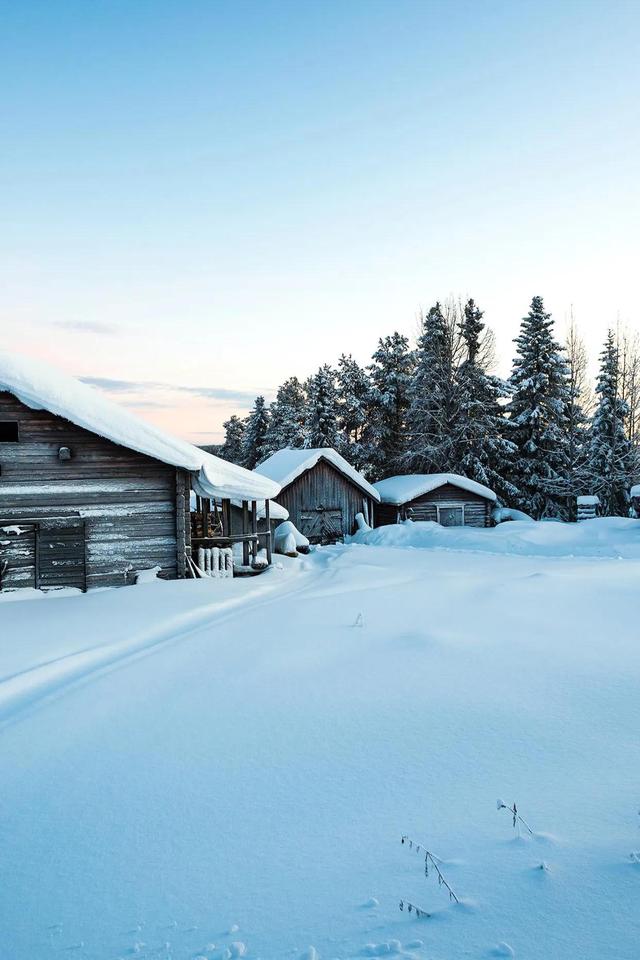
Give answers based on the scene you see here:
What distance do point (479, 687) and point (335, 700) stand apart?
1664 millimetres

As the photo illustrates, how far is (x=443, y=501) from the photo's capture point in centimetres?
3409

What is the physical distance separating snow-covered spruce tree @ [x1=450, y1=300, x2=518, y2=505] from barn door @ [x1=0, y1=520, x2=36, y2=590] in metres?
28.6

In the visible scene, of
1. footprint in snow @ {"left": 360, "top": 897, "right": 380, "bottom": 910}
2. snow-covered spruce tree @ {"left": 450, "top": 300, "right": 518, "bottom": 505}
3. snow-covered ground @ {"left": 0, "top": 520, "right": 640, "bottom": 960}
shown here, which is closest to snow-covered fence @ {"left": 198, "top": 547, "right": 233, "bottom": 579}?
snow-covered ground @ {"left": 0, "top": 520, "right": 640, "bottom": 960}

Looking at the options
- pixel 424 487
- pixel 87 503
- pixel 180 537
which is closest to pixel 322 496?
pixel 424 487

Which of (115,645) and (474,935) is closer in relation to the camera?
(474,935)

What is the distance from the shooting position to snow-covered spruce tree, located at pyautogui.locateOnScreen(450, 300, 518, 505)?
3856 centimetres

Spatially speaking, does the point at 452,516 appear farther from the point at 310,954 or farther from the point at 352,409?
the point at 310,954

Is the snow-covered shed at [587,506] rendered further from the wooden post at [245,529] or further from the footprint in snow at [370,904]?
the footprint in snow at [370,904]

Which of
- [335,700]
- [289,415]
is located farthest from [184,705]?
[289,415]

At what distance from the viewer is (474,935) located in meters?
3.15

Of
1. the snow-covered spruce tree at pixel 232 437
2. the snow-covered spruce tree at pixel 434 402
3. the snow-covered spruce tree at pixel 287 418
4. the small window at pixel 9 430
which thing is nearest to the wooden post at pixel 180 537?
the small window at pixel 9 430

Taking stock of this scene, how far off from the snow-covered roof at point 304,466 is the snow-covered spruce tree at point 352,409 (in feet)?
38.8

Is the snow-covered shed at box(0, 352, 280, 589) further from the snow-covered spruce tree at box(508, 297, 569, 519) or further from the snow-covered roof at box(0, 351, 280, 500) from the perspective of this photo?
the snow-covered spruce tree at box(508, 297, 569, 519)

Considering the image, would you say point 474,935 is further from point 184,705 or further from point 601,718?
point 184,705
